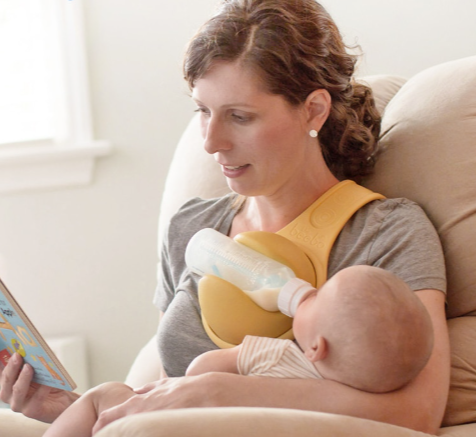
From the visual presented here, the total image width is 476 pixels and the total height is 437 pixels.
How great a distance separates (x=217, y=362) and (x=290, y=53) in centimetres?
55

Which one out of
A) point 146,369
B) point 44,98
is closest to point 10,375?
point 146,369

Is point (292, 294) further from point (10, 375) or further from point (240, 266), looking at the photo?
point (10, 375)

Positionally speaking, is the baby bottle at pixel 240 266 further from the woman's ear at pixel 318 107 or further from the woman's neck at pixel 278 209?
the woman's ear at pixel 318 107

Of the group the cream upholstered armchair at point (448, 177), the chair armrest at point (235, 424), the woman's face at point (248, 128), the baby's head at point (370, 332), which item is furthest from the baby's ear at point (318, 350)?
the woman's face at point (248, 128)

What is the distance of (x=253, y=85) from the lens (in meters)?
1.27

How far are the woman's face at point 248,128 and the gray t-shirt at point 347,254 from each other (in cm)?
17

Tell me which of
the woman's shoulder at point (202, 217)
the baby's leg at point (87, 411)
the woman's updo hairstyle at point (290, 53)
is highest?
the woman's updo hairstyle at point (290, 53)

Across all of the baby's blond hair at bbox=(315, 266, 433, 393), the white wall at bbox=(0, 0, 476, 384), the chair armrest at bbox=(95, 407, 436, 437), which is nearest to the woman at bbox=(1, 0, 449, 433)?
the baby's blond hair at bbox=(315, 266, 433, 393)

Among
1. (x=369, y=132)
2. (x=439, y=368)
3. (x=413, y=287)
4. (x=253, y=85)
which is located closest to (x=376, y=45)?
(x=369, y=132)

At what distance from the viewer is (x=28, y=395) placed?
1359 millimetres

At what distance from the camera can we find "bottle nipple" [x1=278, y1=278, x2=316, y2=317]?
1128 millimetres

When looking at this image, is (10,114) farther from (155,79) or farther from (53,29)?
(155,79)

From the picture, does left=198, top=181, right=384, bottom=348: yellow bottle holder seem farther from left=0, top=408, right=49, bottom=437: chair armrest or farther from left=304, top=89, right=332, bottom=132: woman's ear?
left=0, top=408, right=49, bottom=437: chair armrest

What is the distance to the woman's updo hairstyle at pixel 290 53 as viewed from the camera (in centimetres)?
128
